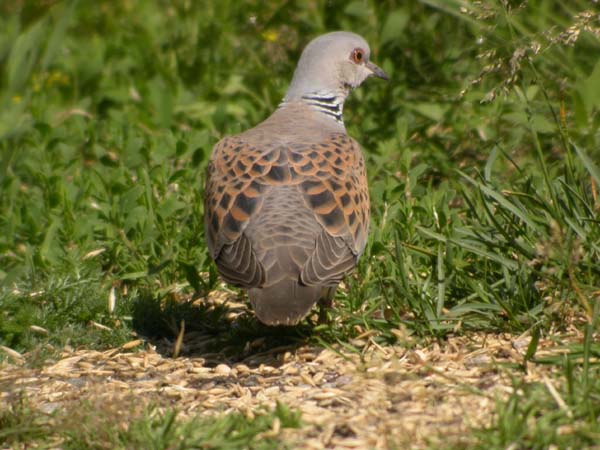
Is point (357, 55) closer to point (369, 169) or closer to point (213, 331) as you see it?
point (369, 169)

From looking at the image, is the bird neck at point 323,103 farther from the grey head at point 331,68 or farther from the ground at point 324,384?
the ground at point 324,384

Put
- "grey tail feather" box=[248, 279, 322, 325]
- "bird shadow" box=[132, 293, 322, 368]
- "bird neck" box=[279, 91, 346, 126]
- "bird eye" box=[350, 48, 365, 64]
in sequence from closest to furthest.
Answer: "grey tail feather" box=[248, 279, 322, 325], "bird shadow" box=[132, 293, 322, 368], "bird neck" box=[279, 91, 346, 126], "bird eye" box=[350, 48, 365, 64]

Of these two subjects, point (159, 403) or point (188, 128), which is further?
point (188, 128)

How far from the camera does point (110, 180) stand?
6262 millimetres

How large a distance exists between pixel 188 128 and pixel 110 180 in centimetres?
145

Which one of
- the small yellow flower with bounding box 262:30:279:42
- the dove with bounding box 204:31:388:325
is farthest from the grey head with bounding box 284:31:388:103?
the small yellow flower with bounding box 262:30:279:42

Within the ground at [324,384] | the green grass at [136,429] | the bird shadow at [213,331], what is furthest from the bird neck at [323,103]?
the green grass at [136,429]

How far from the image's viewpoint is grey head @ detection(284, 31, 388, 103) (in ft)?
19.2

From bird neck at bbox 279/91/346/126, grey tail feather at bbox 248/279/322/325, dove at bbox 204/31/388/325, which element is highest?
bird neck at bbox 279/91/346/126

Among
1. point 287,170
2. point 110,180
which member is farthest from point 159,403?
Answer: point 110,180

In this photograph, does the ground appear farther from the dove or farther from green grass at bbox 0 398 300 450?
the dove

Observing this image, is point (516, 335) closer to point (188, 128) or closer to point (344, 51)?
point (344, 51)

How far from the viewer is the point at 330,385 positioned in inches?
168

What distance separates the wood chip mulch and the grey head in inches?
68.8
